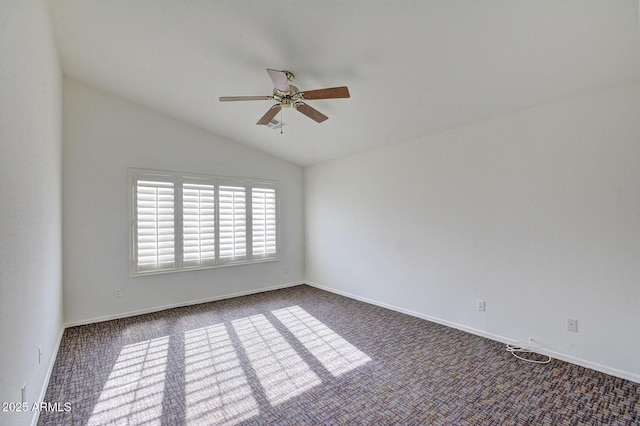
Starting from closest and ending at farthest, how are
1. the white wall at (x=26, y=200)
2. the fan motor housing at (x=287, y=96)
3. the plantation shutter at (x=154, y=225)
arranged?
1. the white wall at (x=26, y=200)
2. the fan motor housing at (x=287, y=96)
3. the plantation shutter at (x=154, y=225)

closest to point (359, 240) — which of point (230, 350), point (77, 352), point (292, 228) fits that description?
point (292, 228)

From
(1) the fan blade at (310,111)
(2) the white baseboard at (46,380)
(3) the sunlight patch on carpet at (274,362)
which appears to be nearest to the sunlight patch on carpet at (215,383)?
(3) the sunlight patch on carpet at (274,362)

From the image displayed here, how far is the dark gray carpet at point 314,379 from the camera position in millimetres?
2164

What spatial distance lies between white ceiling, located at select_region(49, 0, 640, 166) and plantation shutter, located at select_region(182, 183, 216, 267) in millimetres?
1490

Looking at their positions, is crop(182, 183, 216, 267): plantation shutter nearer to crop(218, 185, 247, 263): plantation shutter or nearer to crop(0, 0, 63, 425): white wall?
crop(218, 185, 247, 263): plantation shutter

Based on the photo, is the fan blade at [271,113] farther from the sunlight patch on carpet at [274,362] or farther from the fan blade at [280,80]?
the sunlight patch on carpet at [274,362]

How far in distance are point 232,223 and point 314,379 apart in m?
3.29

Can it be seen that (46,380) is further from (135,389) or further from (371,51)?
(371,51)

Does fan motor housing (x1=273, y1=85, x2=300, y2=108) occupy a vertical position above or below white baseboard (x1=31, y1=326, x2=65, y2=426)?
above

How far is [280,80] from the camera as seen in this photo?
2.56 m

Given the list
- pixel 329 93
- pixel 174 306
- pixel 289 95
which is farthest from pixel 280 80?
pixel 174 306

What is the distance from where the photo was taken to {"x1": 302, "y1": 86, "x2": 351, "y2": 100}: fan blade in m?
2.56

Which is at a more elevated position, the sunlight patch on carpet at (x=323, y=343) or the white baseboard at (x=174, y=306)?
the white baseboard at (x=174, y=306)

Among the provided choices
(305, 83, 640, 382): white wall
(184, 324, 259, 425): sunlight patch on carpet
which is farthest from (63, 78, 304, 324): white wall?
(305, 83, 640, 382): white wall
